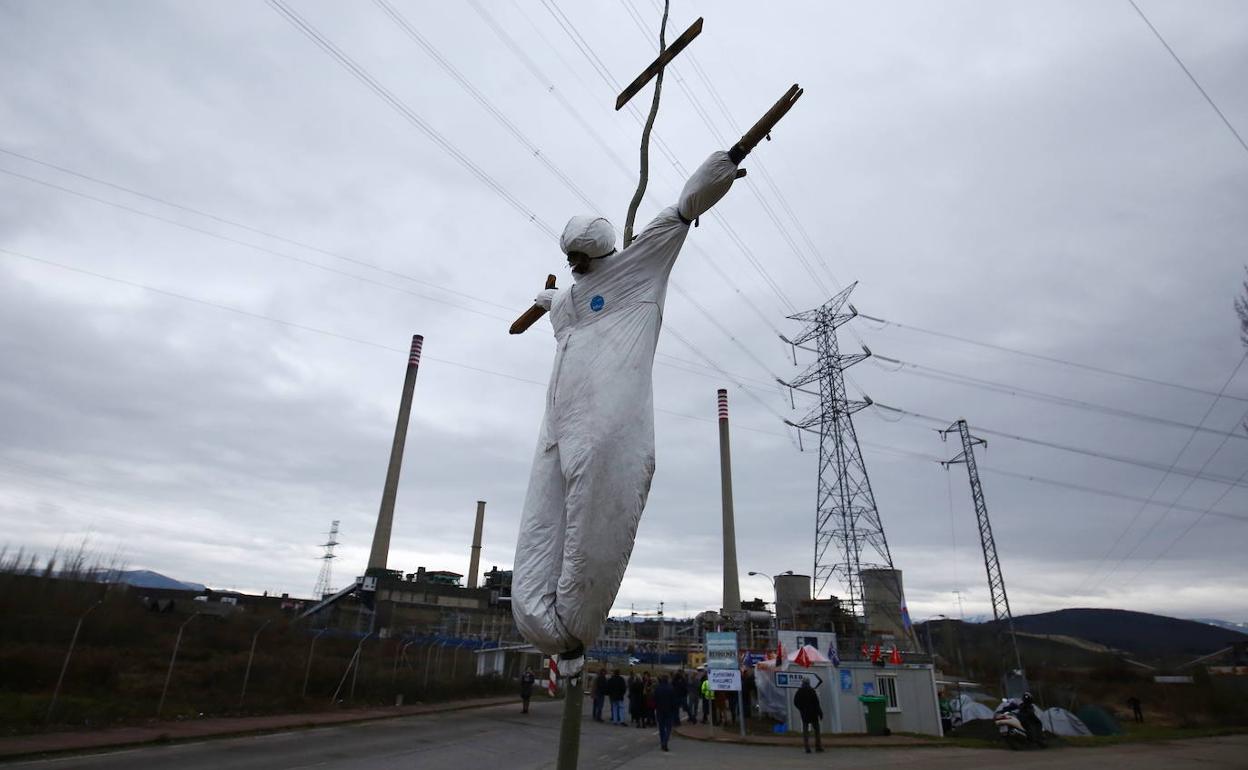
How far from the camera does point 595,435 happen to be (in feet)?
7.80

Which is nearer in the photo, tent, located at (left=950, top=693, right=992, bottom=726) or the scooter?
the scooter

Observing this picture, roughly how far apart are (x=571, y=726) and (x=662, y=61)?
11.0ft

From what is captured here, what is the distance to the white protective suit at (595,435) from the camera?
226 centimetres

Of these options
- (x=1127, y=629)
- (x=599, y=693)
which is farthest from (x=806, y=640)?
(x=1127, y=629)

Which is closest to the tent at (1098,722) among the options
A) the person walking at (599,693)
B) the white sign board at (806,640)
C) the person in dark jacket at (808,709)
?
the white sign board at (806,640)

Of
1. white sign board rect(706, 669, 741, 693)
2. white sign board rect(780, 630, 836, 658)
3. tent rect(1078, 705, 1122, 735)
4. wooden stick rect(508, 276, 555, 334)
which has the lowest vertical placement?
tent rect(1078, 705, 1122, 735)

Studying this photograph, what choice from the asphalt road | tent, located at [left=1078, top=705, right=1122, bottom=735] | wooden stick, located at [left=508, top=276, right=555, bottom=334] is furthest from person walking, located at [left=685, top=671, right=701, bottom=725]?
wooden stick, located at [left=508, top=276, right=555, bottom=334]

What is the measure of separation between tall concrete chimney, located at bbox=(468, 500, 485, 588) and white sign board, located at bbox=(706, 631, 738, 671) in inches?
1768

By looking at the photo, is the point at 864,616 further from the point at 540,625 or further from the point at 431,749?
the point at 540,625

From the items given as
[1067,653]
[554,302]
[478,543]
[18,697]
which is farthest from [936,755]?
[1067,653]

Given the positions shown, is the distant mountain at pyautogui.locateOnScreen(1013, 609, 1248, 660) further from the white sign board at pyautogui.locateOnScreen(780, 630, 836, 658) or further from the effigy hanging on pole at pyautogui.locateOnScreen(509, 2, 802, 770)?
the effigy hanging on pole at pyautogui.locateOnScreen(509, 2, 802, 770)

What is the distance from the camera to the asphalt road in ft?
32.8

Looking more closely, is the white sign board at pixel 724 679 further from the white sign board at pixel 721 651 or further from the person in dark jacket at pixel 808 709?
the person in dark jacket at pixel 808 709

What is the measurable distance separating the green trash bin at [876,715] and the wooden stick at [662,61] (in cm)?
1620
